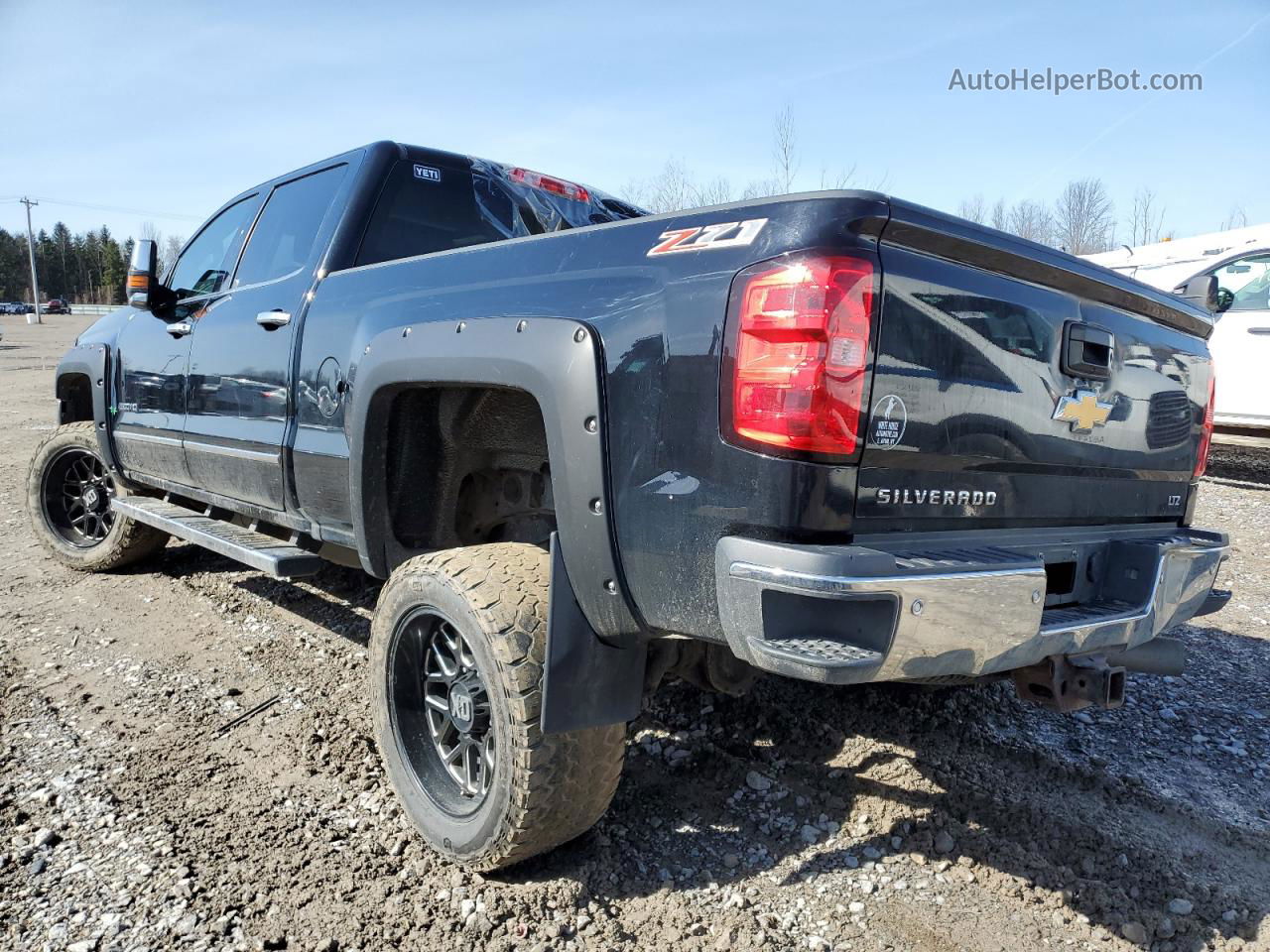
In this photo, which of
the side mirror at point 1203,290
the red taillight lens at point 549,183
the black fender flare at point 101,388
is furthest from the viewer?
the black fender flare at point 101,388

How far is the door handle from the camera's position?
3338mm

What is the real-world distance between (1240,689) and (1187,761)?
0.91 meters

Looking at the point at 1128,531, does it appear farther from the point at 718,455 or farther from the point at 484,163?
the point at 484,163

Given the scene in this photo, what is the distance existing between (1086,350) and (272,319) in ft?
9.18

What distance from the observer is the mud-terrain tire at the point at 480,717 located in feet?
7.18

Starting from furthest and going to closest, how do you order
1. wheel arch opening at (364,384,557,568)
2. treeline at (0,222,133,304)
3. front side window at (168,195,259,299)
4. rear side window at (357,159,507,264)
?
treeline at (0,222,133,304) < front side window at (168,195,259,299) < rear side window at (357,159,507,264) < wheel arch opening at (364,384,557,568)

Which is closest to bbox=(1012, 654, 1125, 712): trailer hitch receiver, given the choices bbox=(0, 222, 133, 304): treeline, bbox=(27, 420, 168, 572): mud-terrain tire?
bbox=(27, 420, 168, 572): mud-terrain tire

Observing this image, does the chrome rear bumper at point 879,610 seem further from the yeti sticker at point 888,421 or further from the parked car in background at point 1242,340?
the parked car in background at point 1242,340

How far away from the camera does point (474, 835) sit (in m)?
2.31

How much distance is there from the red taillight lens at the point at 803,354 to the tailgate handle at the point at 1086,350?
2.45ft

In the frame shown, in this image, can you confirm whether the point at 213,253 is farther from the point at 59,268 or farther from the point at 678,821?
the point at 59,268

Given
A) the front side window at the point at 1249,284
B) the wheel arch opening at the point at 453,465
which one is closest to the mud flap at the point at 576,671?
the wheel arch opening at the point at 453,465

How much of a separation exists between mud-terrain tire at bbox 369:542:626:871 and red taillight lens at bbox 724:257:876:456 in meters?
0.84

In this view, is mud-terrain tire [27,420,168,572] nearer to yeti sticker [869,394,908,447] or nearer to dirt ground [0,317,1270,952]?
dirt ground [0,317,1270,952]
